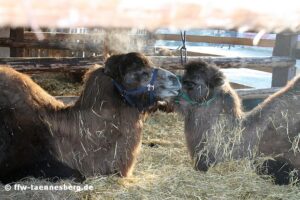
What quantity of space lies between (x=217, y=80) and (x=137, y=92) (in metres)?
0.95

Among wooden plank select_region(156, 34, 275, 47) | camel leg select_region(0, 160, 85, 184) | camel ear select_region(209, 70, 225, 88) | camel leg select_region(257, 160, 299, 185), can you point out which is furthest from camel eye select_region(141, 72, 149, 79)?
wooden plank select_region(156, 34, 275, 47)

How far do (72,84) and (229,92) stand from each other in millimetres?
5199

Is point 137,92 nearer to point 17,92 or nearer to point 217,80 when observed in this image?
point 217,80

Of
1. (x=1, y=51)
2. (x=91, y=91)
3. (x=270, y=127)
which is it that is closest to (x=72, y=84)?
(x=1, y=51)

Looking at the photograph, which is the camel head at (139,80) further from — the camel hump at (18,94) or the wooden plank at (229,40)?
the wooden plank at (229,40)

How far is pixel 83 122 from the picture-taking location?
4.01 m

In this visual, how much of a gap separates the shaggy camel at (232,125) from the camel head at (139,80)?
1.32 feet

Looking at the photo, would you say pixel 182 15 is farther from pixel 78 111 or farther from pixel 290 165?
pixel 290 165

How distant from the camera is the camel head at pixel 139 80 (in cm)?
410

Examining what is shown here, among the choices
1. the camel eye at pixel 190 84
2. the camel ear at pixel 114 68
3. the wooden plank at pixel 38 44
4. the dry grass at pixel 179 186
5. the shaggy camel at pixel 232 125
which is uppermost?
the wooden plank at pixel 38 44

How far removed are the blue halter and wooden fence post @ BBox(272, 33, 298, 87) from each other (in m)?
4.56

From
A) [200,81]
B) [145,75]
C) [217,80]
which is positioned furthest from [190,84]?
[145,75]

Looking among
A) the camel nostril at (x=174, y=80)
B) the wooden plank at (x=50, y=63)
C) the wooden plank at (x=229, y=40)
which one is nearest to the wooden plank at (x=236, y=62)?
the wooden plank at (x=50, y=63)

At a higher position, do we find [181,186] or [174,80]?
[174,80]
